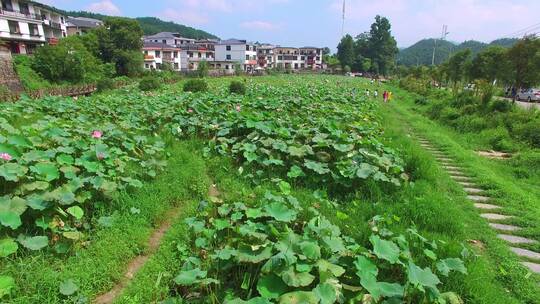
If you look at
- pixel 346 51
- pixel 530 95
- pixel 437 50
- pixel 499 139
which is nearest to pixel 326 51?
pixel 346 51

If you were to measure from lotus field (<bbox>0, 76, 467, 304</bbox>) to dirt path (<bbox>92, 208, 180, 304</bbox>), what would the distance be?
36 cm

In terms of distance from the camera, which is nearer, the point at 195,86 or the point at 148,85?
the point at 195,86

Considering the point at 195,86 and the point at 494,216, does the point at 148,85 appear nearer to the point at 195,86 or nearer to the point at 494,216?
the point at 195,86

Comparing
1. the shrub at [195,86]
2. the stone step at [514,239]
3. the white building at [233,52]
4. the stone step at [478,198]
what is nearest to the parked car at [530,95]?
the shrub at [195,86]

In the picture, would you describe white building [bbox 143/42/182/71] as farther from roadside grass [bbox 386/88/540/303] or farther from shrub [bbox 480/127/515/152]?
roadside grass [bbox 386/88/540/303]

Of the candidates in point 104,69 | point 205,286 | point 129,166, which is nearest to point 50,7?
point 104,69

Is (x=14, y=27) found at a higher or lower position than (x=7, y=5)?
lower

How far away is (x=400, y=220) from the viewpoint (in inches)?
190

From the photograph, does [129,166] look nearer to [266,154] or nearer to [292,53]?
[266,154]

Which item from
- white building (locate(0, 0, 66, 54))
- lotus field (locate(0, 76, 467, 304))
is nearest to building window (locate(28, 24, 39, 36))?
white building (locate(0, 0, 66, 54))

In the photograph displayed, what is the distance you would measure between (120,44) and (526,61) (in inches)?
1571

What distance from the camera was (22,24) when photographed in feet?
118

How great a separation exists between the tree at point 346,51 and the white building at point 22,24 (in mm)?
64691

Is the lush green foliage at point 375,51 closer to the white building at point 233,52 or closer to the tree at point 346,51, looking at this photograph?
the tree at point 346,51
